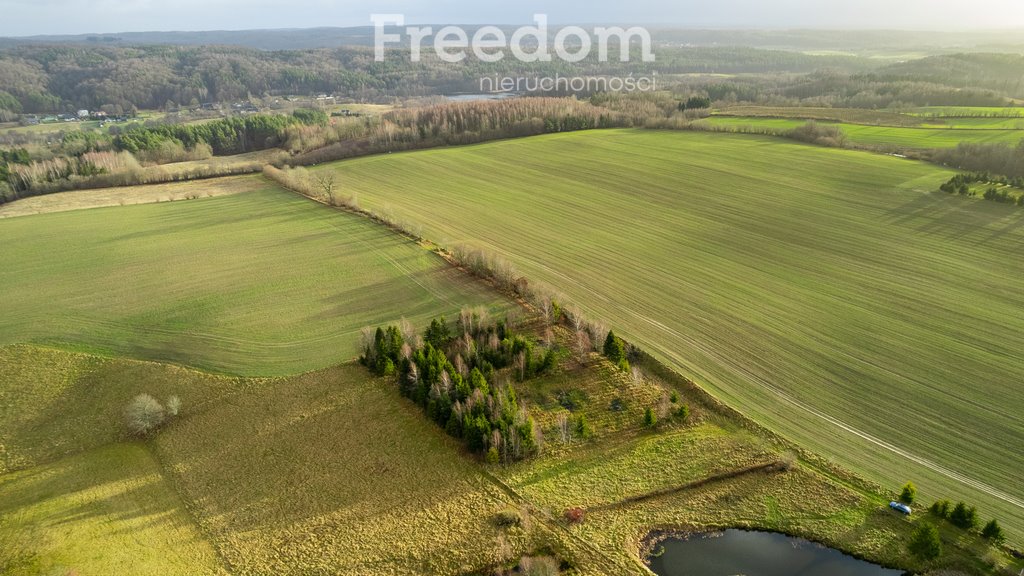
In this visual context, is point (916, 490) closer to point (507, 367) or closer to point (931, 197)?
point (507, 367)

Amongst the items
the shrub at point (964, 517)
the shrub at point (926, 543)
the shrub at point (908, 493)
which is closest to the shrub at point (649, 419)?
the shrub at point (908, 493)

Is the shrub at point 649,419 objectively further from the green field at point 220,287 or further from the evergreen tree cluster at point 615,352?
the green field at point 220,287

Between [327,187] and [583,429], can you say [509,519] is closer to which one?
[583,429]

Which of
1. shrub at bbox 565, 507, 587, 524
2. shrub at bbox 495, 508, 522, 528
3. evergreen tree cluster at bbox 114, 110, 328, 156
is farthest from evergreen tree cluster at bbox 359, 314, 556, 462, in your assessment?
evergreen tree cluster at bbox 114, 110, 328, 156

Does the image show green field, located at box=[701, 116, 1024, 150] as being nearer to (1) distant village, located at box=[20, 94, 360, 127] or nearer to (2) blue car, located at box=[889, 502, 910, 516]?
(2) blue car, located at box=[889, 502, 910, 516]

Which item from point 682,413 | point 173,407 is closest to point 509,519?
point 682,413

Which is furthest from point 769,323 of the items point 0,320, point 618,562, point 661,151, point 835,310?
point 0,320
